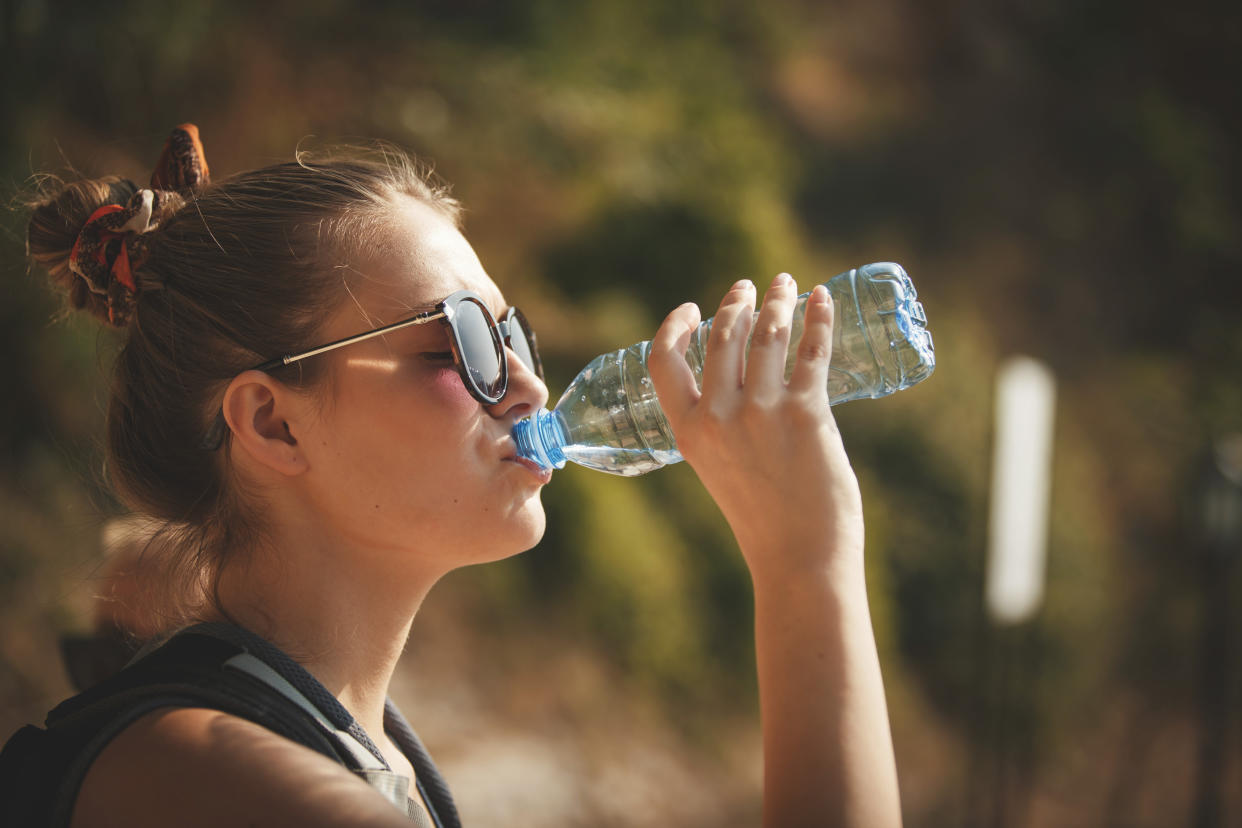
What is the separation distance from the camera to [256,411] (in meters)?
1.37

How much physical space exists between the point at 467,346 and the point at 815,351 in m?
0.47

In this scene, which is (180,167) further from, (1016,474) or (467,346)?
(1016,474)

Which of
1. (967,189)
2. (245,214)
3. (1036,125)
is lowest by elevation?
(245,214)

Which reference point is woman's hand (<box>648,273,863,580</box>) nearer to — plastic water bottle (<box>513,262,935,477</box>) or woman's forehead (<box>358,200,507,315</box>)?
plastic water bottle (<box>513,262,935,477</box>)

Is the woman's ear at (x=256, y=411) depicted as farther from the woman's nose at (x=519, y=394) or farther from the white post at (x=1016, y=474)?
the white post at (x=1016, y=474)

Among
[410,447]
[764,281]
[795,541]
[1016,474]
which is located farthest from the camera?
[764,281]

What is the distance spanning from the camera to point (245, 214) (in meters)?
1.42

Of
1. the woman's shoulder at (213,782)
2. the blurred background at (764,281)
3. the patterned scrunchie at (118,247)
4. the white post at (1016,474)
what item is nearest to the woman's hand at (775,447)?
the woman's shoulder at (213,782)

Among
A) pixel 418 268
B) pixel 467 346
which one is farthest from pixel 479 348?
pixel 418 268

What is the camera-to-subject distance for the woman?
1090 millimetres

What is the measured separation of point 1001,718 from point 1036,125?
4.79 m

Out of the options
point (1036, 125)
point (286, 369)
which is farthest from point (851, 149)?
point (286, 369)

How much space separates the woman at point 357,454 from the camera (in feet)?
3.58

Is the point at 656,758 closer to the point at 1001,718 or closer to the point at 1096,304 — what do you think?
the point at 1001,718
